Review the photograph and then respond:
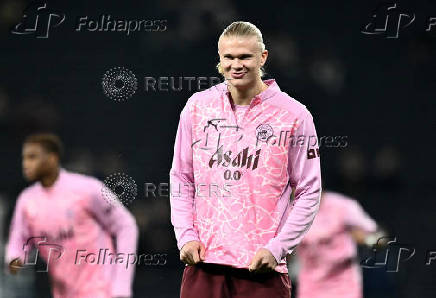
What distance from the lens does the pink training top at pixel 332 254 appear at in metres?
4.70

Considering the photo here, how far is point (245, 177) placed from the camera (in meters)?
2.58

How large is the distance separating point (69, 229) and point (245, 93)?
6.13ft

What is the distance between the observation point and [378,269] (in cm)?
506

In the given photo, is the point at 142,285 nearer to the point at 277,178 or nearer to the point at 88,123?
the point at 88,123

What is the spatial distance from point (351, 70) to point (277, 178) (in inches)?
119

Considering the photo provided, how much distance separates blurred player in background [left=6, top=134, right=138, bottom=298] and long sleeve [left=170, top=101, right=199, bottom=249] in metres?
1.41

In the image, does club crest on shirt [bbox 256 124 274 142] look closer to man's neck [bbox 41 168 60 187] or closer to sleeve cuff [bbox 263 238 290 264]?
sleeve cuff [bbox 263 238 290 264]

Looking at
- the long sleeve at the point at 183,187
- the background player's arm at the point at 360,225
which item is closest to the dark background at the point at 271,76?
the background player's arm at the point at 360,225

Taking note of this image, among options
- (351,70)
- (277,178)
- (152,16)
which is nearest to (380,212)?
(351,70)

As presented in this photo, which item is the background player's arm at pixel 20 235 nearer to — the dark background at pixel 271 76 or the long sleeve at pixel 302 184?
the dark background at pixel 271 76

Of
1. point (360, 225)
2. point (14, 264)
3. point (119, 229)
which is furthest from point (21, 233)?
point (360, 225)

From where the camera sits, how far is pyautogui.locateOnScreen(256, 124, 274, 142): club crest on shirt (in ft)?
8.60

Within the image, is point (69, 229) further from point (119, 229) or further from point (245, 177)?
point (245, 177)

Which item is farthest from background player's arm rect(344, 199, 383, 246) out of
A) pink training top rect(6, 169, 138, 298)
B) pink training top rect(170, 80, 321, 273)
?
pink training top rect(170, 80, 321, 273)
